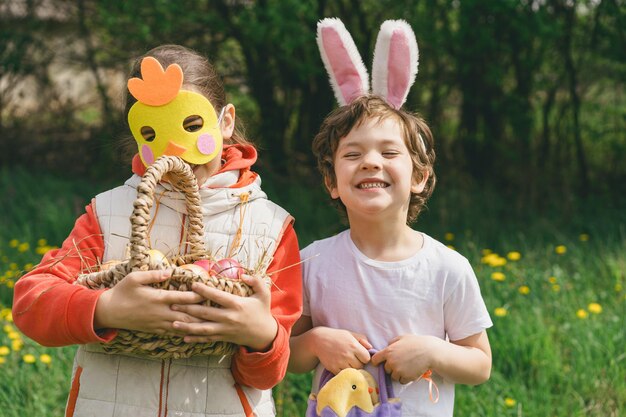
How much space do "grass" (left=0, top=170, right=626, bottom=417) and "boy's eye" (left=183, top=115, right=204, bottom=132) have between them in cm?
75

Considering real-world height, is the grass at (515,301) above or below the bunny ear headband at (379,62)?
below

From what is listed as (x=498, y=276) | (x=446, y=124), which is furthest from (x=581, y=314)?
(x=446, y=124)

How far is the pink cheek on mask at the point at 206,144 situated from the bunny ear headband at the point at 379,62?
43cm

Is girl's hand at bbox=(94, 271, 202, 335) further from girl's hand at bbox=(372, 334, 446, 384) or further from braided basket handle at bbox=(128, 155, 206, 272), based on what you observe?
girl's hand at bbox=(372, 334, 446, 384)

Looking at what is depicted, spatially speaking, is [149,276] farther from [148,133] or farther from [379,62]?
[379,62]

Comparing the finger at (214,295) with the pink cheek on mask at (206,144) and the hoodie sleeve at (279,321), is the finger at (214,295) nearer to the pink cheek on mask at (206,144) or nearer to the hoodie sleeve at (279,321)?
the hoodie sleeve at (279,321)

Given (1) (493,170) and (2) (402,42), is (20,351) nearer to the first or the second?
(2) (402,42)

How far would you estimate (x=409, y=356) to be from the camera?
6.25ft

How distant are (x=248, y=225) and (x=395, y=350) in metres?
0.47

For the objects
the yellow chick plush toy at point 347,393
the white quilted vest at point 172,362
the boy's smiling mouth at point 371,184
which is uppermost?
the boy's smiling mouth at point 371,184

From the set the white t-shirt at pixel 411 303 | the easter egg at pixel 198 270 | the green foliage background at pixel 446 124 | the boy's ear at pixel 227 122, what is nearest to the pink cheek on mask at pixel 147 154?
the boy's ear at pixel 227 122

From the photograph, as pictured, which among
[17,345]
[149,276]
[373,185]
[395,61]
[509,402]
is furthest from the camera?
[17,345]

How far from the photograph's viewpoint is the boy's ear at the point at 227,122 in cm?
202

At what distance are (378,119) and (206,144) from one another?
0.44m
